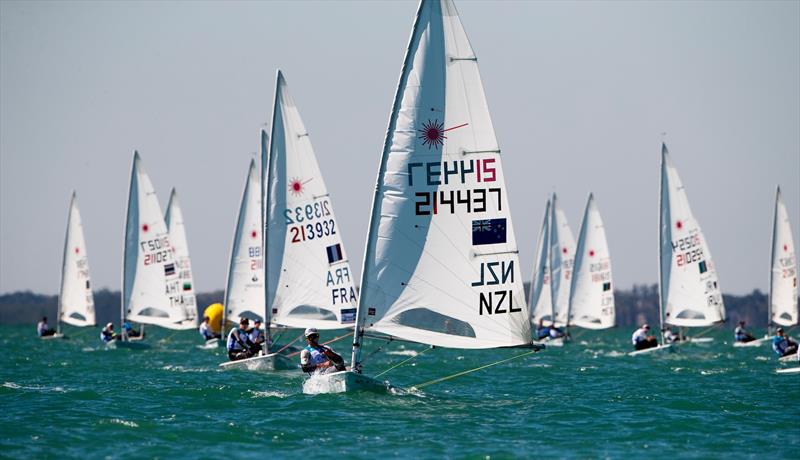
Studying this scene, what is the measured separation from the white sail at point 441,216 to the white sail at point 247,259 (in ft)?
81.4

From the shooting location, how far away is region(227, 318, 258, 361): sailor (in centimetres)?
3148

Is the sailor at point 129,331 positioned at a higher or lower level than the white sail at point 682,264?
lower

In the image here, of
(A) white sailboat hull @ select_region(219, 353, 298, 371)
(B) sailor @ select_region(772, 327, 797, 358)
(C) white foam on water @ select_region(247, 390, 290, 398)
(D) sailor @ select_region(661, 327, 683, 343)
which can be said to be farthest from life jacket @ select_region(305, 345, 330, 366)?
(D) sailor @ select_region(661, 327, 683, 343)

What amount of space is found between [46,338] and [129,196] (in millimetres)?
19504

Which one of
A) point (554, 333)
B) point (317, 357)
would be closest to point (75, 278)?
point (554, 333)

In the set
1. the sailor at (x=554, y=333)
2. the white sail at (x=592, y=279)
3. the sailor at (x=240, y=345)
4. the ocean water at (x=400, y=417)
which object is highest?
the white sail at (x=592, y=279)

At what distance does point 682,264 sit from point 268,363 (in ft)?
75.0

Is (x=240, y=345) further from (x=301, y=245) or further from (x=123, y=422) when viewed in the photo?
(x=123, y=422)

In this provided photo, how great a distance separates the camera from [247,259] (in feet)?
149

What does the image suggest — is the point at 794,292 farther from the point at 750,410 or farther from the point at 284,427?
the point at 284,427

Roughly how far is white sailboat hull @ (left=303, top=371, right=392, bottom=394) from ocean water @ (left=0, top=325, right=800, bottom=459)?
0.19 metres

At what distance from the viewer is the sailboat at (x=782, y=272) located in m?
58.1

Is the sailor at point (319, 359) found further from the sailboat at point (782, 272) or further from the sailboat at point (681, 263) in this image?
the sailboat at point (782, 272)

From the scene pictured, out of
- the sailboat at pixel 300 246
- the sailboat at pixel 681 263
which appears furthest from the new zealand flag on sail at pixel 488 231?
the sailboat at pixel 681 263
